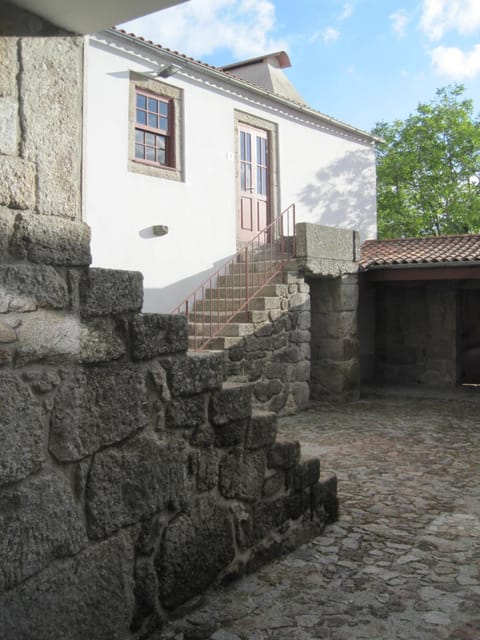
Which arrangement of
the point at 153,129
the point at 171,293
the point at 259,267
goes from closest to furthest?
1. the point at 153,129
2. the point at 171,293
3. the point at 259,267

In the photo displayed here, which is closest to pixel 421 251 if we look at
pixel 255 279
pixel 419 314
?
pixel 419 314

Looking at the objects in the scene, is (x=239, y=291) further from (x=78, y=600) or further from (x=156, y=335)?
(x=78, y=600)

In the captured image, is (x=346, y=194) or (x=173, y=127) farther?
(x=346, y=194)

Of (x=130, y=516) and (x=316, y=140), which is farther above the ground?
(x=316, y=140)

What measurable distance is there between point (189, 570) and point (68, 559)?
0.71 metres

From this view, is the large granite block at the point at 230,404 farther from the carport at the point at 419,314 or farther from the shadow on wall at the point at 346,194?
the shadow on wall at the point at 346,194

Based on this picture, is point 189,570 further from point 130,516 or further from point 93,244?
point 93,244

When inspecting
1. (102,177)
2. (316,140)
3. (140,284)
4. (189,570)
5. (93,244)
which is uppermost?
(316,140)

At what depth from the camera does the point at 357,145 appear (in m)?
12.6

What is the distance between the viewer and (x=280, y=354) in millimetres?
8094

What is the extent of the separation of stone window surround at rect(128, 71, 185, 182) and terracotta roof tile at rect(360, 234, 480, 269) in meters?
Result: 3.60

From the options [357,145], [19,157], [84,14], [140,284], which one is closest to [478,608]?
[140,284]

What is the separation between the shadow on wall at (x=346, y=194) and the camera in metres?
11.4

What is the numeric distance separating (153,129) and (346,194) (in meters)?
4.94
